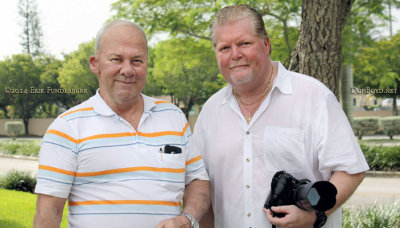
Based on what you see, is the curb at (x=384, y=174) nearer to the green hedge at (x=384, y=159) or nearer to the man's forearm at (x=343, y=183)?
the green hedge at (x=384, y=159)

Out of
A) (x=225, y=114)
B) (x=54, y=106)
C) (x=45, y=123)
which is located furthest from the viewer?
(x=54, y=106)

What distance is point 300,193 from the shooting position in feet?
6.82

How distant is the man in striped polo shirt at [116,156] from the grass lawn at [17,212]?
3758 millimetres

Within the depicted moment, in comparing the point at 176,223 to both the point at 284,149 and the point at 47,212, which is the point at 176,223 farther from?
the point at 284,149

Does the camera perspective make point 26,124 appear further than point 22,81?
Yes

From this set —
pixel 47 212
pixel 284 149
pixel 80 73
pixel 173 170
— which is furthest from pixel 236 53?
pixel 80 73

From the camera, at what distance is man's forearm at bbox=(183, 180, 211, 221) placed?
7.54 feet

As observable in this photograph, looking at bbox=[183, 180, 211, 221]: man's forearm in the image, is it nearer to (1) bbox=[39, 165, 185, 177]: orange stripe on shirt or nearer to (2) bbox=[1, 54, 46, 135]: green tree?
(1) bbox=[39, 165, 185, 177]: orange stripe on shirt

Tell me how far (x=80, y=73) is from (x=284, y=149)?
34.8 metres

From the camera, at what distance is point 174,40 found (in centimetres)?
1358

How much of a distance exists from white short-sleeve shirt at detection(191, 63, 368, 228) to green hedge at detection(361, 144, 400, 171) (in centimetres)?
1169

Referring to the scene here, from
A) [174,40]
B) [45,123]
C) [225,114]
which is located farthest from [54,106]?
[225,114]

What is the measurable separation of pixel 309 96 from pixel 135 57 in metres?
1.05

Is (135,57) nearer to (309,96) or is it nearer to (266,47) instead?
(266,47)
